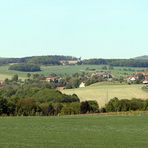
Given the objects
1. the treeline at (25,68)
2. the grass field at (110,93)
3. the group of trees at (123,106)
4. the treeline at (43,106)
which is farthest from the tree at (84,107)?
the treeline at (25,68)

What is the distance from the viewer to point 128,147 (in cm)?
2762

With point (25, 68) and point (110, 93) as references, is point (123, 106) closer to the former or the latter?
point (110, 93)

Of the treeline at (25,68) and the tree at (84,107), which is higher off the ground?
the treeline at (25,68)

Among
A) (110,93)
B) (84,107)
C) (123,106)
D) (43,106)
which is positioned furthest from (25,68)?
(123,106)

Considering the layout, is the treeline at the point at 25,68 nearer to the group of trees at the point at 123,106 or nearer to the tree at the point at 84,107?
the tree at the point at 84,107

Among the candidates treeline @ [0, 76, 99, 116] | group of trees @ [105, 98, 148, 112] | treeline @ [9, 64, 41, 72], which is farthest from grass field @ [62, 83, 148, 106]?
treeline @ [9, 64, 41, 72]

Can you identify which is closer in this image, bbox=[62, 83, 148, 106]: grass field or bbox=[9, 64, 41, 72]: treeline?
bbox=[62, 83, 148, 106]: grass field

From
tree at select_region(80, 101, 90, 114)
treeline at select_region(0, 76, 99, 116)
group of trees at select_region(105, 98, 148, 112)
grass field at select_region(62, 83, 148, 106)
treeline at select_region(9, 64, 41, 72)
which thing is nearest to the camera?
treeline at select_region(0, 76, 99, 116)

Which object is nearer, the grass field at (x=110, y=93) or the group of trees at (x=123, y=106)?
the group of trees at (x=123, y=106)

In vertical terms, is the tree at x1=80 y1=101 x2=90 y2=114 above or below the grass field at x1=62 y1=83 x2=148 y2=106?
below

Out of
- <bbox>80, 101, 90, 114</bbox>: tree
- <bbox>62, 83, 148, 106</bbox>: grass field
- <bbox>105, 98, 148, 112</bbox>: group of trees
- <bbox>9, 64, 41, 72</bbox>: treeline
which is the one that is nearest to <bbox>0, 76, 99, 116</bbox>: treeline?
<bbox>80, 101, 90, 114</bbox>: tree

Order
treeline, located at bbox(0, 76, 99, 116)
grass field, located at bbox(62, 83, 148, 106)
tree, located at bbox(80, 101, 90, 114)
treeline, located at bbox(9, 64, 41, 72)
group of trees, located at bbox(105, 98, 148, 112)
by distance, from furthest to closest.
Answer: treeline, located at bbox(9, 64, 41, 72), grass field, located at bbox(62, 83, 148, 106), tree, located at bbox(80, 101, 90, 114), group of trees, located at bbox(105, 98, 148, 112), treeline, located at bbox(0, 76, 99, 116)

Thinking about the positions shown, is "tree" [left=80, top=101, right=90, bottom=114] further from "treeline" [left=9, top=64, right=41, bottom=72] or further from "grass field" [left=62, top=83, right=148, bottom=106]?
"treeline" [left=9, top=64, right=41, bottom=72]

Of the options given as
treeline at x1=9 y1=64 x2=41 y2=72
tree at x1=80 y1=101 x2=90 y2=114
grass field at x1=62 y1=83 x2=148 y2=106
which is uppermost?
treeline at x1=9 y1=64 x2=41 y2=72
